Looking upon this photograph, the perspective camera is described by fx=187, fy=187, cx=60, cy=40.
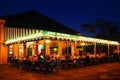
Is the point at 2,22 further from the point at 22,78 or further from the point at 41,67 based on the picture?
the point at 22,78

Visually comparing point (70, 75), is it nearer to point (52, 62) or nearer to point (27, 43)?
point (52, 62)

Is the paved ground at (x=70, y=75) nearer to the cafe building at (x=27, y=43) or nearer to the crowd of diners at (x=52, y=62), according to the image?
the crowd of diners at (x=52, y=62)

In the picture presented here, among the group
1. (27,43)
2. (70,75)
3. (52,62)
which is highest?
(27,43)

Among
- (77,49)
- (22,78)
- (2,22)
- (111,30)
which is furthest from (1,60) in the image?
(111,30)

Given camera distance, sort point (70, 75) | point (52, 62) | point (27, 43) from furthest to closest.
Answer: point (27, 43) < point (52, 62) < point (70, 75)

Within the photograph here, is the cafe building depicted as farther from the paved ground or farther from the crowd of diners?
the paved ground

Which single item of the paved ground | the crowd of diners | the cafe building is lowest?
the paved ground

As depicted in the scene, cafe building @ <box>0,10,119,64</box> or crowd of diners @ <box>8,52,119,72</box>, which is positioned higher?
cafe building @ <box>0,10,119,64</box>

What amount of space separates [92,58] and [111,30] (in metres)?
24.2

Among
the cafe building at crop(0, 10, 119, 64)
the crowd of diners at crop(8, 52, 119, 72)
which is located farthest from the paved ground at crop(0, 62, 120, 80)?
the cafe building at crop(0, 10, 119, 64)

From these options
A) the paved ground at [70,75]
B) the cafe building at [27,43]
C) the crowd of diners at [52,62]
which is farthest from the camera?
the cafe building at [27,43]

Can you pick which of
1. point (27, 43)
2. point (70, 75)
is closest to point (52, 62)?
point (70, 75)

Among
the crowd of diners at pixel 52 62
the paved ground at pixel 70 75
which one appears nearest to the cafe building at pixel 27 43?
the crowd of diners at pixel 52 62

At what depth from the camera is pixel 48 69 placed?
497 inches
